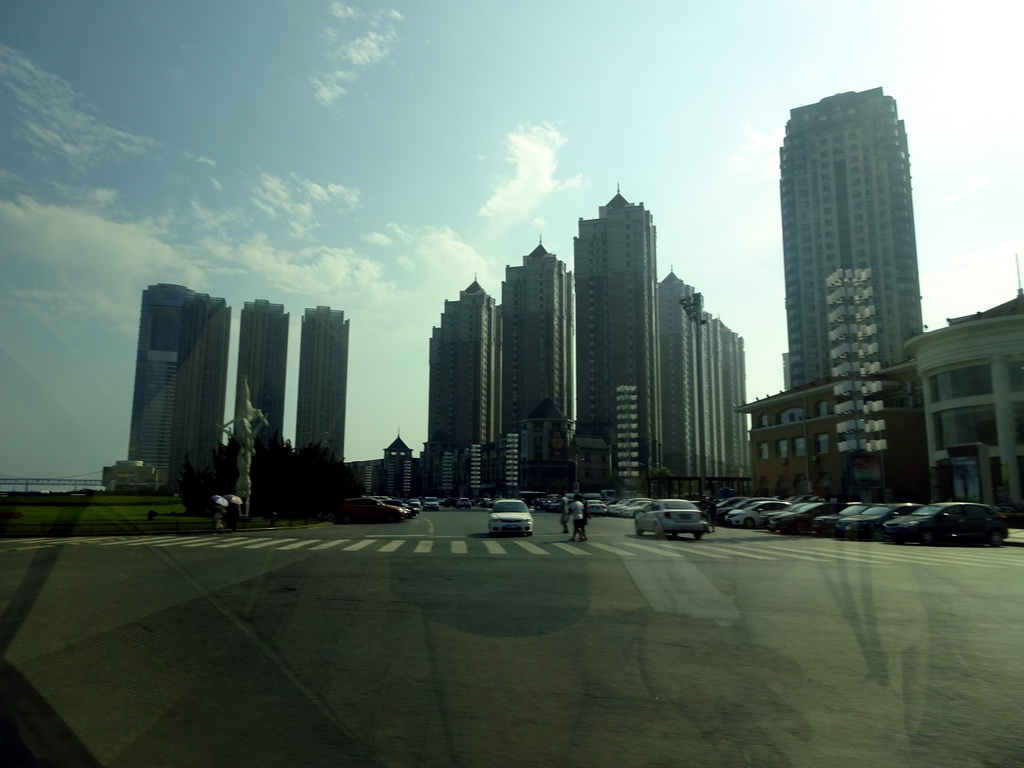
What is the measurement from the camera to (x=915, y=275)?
319 feet

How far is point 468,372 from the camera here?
497 feet

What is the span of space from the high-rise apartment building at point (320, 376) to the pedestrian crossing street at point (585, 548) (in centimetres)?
4082

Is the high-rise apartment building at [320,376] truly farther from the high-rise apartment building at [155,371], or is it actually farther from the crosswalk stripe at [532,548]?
the crosswalk stripe at [532,548]

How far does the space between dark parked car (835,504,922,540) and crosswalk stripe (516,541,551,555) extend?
13.8 m

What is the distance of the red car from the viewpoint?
43.1 m

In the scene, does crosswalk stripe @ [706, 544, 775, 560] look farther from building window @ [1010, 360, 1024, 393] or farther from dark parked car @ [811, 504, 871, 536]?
building window @ [1010, 360, 1024, 393]

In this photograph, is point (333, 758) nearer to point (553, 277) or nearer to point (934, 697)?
point (934, 697)

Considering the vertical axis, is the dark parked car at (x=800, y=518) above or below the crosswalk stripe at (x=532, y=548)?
above

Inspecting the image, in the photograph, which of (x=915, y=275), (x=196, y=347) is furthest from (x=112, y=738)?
(x=915, y=275)

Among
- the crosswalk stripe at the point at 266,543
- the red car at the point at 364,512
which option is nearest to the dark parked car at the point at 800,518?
the red car at the point at 364,512

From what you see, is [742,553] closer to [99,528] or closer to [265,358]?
[99,528]

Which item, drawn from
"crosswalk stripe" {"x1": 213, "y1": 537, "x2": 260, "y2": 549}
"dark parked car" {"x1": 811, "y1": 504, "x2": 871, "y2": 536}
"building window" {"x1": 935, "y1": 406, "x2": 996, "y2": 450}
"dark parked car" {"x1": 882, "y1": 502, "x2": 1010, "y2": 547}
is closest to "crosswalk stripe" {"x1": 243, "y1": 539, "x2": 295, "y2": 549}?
"crosswalk stripe" {"x1": 213, "y1": 537, "x2": 260, "y2": 549}

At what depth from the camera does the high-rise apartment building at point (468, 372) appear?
151 meters

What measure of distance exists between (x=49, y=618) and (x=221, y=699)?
4914 mm
